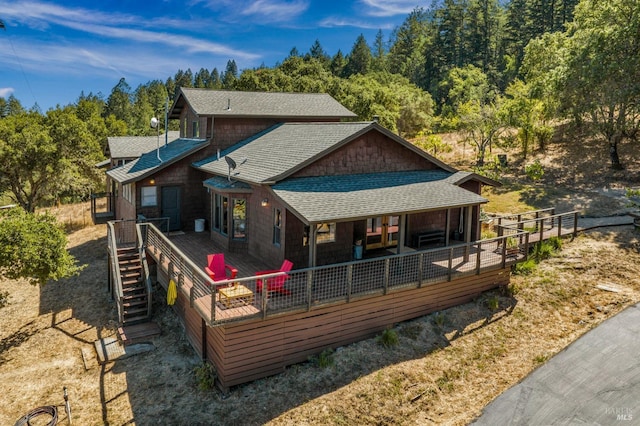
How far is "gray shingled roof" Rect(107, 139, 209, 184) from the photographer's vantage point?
695 inches

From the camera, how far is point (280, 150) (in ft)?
54.4

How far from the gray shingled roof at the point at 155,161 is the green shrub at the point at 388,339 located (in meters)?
11.1

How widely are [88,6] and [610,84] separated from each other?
107 feet

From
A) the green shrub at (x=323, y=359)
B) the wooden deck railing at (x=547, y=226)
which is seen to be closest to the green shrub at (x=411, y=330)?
the green shrub at (x=323, y=359)

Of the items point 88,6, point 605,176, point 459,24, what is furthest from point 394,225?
point 459,24

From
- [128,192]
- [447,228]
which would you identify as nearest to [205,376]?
[447,228]

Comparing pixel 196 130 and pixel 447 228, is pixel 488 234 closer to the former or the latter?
pixel 447 228

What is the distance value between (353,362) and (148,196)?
11.3 metres

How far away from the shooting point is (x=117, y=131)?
4847 cm

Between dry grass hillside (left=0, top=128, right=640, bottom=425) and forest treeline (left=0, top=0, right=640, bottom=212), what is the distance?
39.3ft

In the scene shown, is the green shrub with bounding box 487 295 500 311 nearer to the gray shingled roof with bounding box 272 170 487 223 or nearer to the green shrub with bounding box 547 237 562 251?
the gray shingled roof with bounding box 272 170 487 223

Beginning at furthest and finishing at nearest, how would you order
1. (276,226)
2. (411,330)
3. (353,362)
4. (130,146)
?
(130,146), (276,226), (411,330), (353,362)

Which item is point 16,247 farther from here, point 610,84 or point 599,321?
point 610,84

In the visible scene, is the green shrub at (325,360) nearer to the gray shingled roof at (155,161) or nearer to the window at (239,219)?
the window at (239,219)
